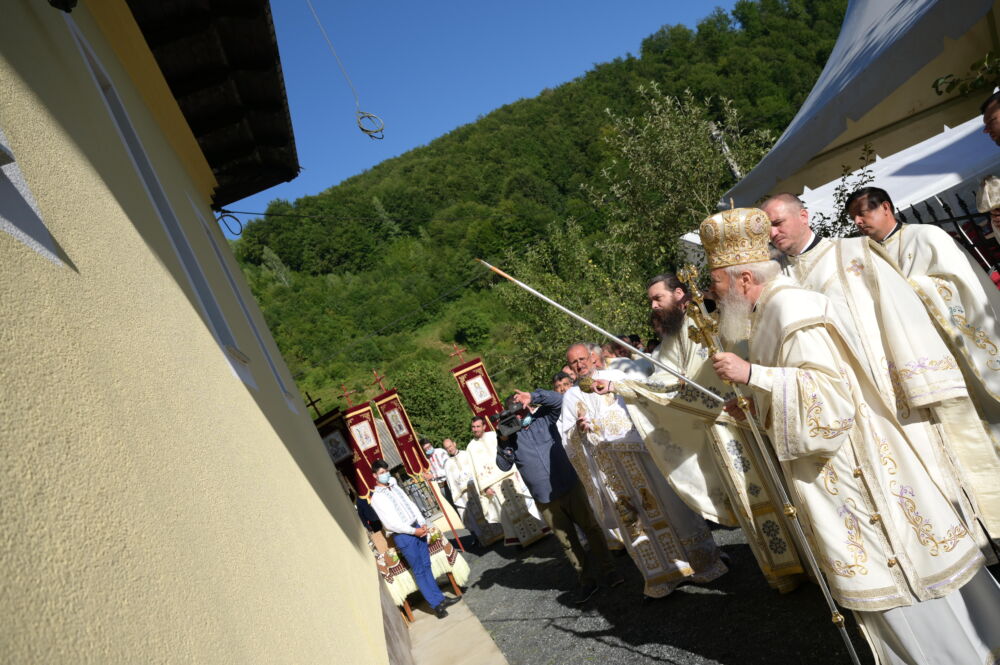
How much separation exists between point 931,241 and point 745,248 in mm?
1461

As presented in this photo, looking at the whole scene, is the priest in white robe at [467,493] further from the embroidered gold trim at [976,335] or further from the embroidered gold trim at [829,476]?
the embroidered gold trim at [829,476]

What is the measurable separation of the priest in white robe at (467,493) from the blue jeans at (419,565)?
14.3 ft

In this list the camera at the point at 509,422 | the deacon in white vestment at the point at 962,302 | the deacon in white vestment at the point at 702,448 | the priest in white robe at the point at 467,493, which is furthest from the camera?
the priest in white robe at the point at 467,493

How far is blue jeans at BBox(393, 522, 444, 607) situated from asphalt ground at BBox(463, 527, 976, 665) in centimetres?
55

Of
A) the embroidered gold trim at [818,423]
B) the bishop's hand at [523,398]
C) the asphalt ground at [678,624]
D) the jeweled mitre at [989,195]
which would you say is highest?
the jeweled mitre at [989,195]

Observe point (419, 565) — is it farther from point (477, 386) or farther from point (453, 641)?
point (477, 386)

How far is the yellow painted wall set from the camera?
4.03 ft

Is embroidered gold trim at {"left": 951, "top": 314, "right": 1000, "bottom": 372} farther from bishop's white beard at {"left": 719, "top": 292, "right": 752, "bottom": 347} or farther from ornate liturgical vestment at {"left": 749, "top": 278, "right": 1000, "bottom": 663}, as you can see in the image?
bishop's white beard at {"left": 719, "top": 292, "right": 752, "bottom": 347}

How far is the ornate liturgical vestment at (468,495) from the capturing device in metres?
13.5

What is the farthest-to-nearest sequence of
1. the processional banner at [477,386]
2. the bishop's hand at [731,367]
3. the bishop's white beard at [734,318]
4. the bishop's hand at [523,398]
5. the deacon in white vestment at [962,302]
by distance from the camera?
the processional banner at [477,386] < the bishop's hand at [523,398] < the deacon in white vestment at [962,302] < the bishop's white beard at [734,318] < the bishop's hand at [731,367]

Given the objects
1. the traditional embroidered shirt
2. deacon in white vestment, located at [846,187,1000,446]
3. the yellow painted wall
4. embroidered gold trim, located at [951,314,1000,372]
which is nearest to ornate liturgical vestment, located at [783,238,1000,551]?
deacon in white vestment, located at [846,187,1000,446]

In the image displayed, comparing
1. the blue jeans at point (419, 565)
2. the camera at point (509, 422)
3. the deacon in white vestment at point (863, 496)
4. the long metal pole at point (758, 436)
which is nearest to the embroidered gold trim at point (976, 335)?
the deacon in white vestment at point (863, 496)

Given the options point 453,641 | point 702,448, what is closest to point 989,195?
point 702,448

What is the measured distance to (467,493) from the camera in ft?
44.6
